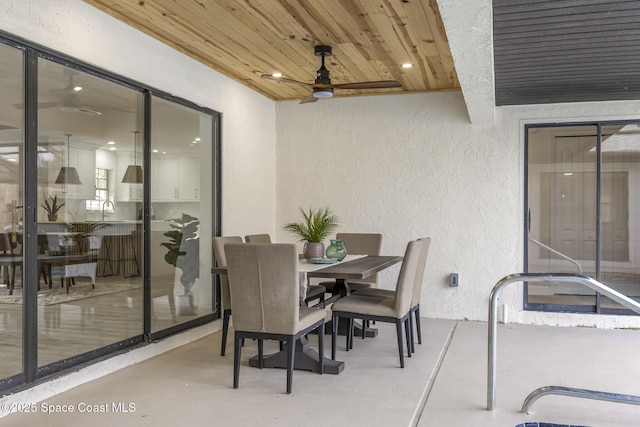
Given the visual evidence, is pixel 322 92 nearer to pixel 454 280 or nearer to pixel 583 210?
pixel 454 280

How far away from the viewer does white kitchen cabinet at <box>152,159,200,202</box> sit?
444 cm

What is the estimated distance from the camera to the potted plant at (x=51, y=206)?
328 centimetres

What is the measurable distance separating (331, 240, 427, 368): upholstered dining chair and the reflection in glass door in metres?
2.25

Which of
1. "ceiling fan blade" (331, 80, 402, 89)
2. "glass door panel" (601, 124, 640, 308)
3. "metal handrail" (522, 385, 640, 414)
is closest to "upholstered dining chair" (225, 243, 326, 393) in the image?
"metal handrail" (522, 385, 640, 414)

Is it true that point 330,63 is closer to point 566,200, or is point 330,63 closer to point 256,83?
point 256,83

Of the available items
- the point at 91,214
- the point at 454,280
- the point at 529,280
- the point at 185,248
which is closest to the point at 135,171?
the point at 91,214

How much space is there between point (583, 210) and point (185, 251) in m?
3.99

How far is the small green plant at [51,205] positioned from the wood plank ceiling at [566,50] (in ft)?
9.22

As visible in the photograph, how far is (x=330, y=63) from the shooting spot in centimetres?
498

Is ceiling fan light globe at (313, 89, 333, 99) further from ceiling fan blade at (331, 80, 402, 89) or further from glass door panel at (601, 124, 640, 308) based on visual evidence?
glass door panel at (601, 124, 640, 308)

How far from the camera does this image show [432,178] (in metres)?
5.99

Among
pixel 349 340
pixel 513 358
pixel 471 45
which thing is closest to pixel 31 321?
pixel 349 340

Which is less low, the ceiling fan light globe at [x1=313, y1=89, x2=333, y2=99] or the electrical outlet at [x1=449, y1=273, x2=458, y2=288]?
the ceiling fan light globe at [x1=313, y1=89, x2=333, y2=99]

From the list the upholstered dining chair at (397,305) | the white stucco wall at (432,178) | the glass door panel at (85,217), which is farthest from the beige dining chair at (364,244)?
the glass door panel at (85,217)
